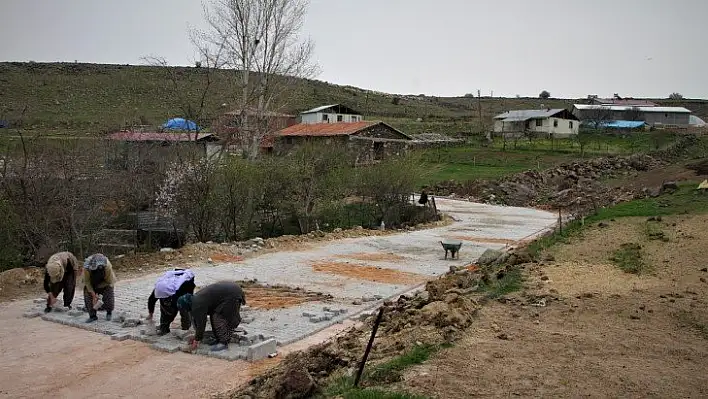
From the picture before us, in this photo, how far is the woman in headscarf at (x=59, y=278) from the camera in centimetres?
1049

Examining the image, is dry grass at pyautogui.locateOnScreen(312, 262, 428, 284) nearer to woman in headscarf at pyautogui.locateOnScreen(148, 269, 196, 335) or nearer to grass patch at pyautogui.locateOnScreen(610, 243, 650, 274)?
grass patch at pyautogui.locateOnScreen(610, 243, 650, 274)

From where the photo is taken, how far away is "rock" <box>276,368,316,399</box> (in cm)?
624

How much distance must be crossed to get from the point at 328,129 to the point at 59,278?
107 ft

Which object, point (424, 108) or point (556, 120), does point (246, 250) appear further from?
point (424, 108)

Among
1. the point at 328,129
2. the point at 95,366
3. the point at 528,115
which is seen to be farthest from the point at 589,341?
the point at 528,115

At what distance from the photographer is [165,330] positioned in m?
9.28

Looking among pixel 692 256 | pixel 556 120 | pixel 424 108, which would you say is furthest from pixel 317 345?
pixel 424 108

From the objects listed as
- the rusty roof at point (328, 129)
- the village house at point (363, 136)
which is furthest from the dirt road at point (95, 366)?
the rusty roof at point (328, 129)

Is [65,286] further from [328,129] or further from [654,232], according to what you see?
[328,129]

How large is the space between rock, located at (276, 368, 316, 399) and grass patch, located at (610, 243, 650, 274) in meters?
7.08

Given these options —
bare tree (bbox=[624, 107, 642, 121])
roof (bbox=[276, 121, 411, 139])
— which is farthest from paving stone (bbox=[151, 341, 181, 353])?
bare tree (bbox=[624, 107, 642, 121])

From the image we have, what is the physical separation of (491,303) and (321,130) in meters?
34.0

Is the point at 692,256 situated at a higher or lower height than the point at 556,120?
lower

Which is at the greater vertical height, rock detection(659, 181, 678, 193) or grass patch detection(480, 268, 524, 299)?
rock detection(659, 181, 678, 193)
